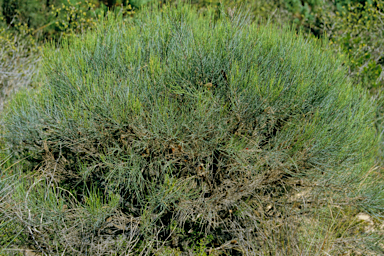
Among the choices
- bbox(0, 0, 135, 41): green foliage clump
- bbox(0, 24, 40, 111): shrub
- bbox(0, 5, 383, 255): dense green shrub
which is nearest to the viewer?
bbox(0, 5, 383, 255): dense green shrub

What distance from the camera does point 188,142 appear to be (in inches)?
116

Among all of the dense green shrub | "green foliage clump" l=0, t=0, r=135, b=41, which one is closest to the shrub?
"green foliage clump" l=0, t=0, r=135, b=41

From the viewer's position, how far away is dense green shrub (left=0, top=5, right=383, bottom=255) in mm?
2918

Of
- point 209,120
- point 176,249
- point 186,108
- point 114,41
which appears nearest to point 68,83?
point 114,41

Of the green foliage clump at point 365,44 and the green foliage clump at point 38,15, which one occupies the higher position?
the green foliage clump at point 365,44

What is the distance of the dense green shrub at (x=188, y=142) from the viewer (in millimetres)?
2918

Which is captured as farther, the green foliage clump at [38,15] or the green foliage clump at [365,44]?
the green foliage clump at [38,15]

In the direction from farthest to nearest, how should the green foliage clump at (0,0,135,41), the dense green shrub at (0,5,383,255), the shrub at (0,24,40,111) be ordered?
the green foliage clump at (0,0,135,41)
the shrub at (0,24,40,111)
the dense green shrub at (0,5,383,255)

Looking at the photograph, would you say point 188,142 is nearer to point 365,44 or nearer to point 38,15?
point 365,44

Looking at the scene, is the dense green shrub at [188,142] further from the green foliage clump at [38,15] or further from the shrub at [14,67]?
the green foliage clump at [38,15]

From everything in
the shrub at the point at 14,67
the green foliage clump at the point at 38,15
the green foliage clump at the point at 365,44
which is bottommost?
the shrub at the point at 14,67

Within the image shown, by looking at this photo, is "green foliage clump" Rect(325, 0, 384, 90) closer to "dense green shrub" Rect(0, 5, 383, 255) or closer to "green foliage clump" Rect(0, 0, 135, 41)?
"dense green shrub" Rect(0, 5, 383, 255)

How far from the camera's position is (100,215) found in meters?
2.86

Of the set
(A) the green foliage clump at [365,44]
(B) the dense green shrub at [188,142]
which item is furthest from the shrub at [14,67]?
(A) the green foliage clump at [365,44]
